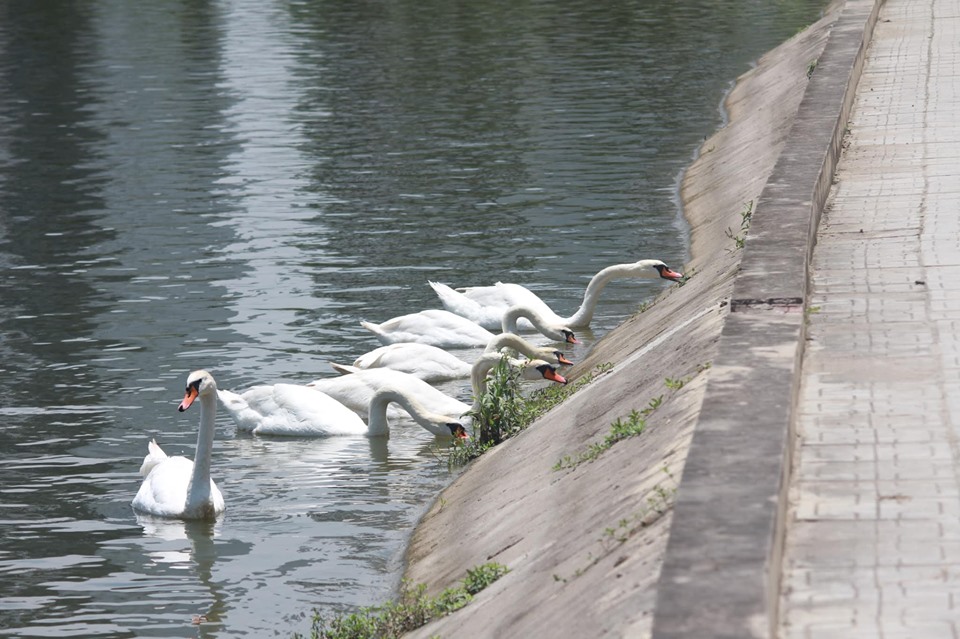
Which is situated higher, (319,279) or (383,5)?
(319,279)

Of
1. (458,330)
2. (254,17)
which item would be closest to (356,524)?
(458,330)

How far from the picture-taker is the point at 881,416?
777cm

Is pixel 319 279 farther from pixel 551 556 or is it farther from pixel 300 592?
pixel 551 556

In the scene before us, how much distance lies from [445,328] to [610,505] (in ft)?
27.5

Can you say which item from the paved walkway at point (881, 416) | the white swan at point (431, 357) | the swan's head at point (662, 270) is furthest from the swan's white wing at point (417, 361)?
the paved walkway at point (881, 416)

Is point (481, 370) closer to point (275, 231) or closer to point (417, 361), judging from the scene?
point (417, 361)

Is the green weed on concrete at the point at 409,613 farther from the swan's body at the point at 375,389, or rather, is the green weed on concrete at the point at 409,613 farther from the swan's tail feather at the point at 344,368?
the swan's tail feather at the point at 344,368

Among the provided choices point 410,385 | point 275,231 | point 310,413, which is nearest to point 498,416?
point 410,385

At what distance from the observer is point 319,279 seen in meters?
18.6

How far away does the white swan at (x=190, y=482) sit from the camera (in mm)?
11289

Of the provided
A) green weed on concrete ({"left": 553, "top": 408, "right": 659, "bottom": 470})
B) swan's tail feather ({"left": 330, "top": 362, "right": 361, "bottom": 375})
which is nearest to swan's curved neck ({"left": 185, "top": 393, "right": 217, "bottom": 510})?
green weed on concrete ({"left": 553, "top": 408, "right": 659, "bottom": 470})

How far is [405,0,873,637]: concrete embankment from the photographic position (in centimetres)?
605

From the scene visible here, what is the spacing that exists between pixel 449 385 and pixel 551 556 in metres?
7.51

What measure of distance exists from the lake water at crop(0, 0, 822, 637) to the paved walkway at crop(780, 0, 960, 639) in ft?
10.4
